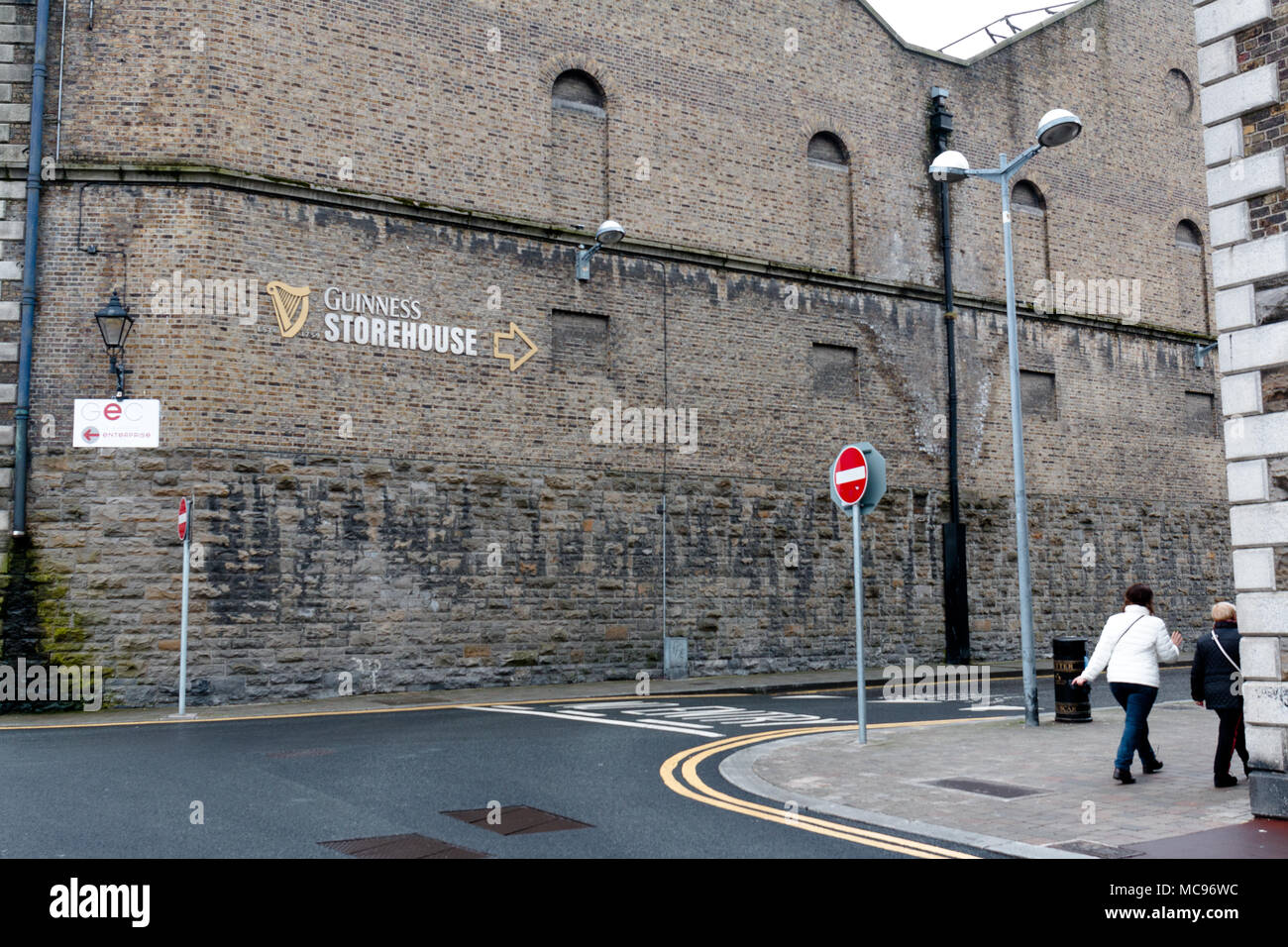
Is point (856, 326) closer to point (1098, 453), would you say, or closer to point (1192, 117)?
point (1098, 453)

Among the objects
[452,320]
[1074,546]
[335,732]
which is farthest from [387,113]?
[1074,546]

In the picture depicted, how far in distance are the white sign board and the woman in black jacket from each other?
42.9ft

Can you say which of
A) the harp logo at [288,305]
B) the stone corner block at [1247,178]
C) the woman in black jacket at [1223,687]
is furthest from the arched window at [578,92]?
the woman in black jacket at [1223,687]

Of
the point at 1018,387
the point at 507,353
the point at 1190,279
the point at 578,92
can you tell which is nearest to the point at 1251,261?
the point at 1018,387

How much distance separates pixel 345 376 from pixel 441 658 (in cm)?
450

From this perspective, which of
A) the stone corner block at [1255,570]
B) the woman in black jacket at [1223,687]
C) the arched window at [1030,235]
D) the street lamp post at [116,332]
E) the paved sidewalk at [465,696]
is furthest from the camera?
the arched window at [1030,235]

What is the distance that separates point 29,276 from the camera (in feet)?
50.6

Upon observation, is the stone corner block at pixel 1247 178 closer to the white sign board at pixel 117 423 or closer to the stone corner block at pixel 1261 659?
the stone corner block at pixel 1261 659

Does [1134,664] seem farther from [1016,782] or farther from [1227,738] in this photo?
[1016,782]

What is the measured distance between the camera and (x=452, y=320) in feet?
58.3

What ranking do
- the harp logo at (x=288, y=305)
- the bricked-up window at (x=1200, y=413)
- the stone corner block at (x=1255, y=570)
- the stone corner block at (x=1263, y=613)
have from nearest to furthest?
the stone corner block at (x=1263, y=613) → the stone corner block at (x=1255, y=570) → the harp logo at (x=288, y=305) → the bricked-up window at (x=1200, y=413)

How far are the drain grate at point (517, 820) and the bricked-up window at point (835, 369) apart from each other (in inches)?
592

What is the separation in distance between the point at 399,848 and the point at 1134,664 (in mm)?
5744

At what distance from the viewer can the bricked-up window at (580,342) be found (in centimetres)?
1888
